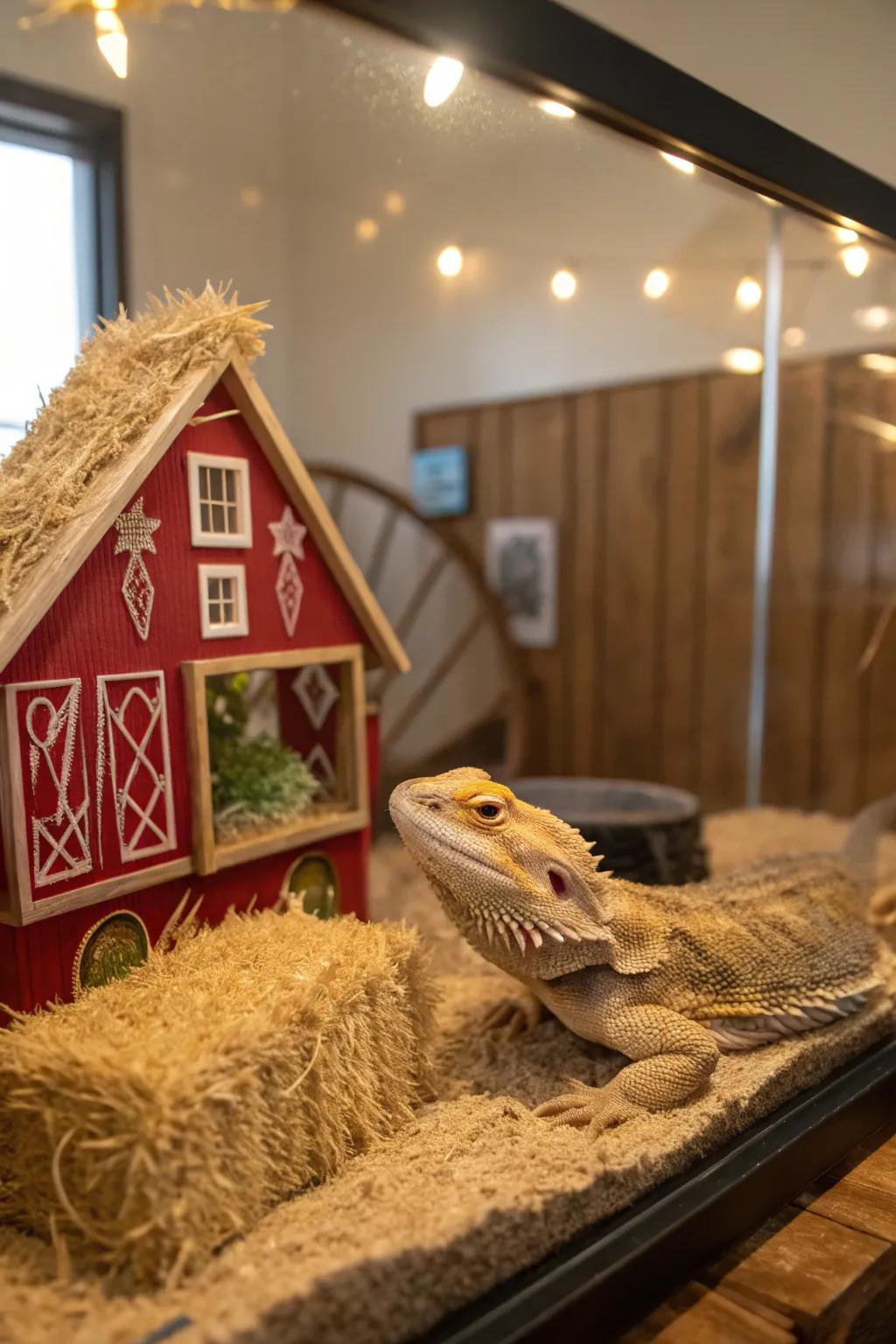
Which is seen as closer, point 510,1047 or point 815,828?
point 510,1047

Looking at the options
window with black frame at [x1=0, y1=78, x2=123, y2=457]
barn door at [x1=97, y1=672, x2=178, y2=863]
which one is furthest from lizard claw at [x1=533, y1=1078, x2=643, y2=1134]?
window with black frame at [x1=0, y1=78, x2=123, y2=457]

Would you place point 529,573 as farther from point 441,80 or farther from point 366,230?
point 441,80

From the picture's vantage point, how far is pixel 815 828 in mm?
3061

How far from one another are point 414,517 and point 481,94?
6.19 ft

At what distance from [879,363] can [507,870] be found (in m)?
2.36

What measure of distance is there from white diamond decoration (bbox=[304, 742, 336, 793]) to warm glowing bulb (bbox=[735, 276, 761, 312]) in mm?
2107

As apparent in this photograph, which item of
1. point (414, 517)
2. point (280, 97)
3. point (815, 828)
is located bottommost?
point (815, 828)

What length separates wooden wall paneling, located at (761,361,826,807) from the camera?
3148 millimetres

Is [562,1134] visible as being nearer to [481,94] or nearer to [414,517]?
[481,94]

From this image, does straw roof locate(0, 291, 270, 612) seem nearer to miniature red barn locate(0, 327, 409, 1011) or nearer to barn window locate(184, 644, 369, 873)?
miniature red barn locate(0, 327, 409, 1011)

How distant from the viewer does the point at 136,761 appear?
1.37 meters

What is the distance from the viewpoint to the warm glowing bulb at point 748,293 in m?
2.98

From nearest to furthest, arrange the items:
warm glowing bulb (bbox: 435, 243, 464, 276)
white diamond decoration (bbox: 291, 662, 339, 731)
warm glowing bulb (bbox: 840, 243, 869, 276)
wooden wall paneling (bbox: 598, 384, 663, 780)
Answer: white diamond decoration (bbox: 291, 662, 339, 731), warm glowing bulb (bbox: 840, 243, 869, 276), warm glowing bulb (bbox: 435, 243, 464, 276), wooden wall paneling (bbox: 598, 384, 663, 780)

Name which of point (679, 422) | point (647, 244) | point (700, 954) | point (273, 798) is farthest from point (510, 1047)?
point (679, 422)
